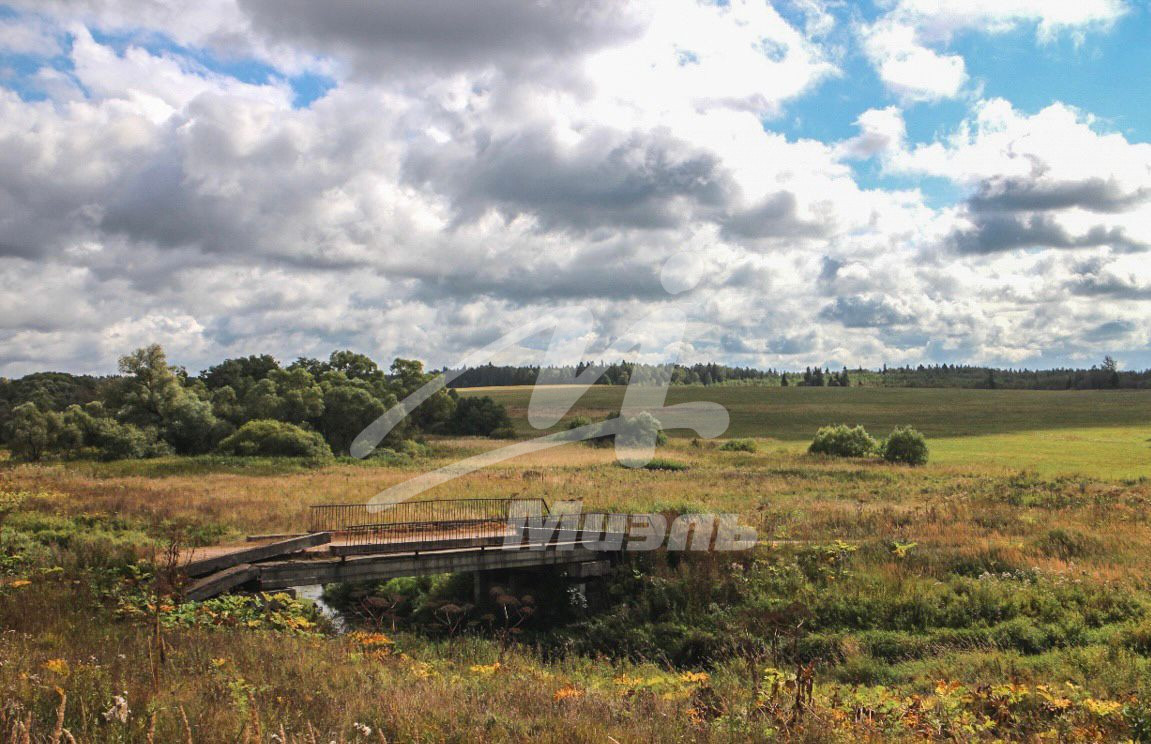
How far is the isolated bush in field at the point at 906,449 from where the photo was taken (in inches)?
1914

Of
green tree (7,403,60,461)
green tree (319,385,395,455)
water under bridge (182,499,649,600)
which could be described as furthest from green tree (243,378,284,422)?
water under bridge (182,499,649,600)

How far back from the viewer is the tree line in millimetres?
45688

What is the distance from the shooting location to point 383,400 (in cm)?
6338

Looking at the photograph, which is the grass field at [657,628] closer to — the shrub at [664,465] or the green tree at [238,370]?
the shrub at [664,465]

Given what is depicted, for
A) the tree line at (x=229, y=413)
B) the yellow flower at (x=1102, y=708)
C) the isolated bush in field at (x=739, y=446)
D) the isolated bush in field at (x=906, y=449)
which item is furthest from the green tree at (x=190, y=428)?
the yellow flower at (x=1102, y=708)

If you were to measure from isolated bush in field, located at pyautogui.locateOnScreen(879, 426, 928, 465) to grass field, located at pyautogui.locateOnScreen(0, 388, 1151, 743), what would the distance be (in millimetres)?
7157

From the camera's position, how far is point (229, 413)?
55.7 meters

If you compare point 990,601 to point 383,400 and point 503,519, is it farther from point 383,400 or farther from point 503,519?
point 383,400

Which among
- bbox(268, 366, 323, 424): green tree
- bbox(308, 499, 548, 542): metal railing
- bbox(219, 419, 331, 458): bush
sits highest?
bbox(268, 366, 323, 424): green tree

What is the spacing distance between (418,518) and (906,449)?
1405 inches

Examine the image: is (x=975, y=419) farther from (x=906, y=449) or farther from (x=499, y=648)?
(x=499, y=648)

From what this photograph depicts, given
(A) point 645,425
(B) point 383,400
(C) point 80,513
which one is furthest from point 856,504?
(B) point 383,400

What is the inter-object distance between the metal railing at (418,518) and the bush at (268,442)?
19.9m

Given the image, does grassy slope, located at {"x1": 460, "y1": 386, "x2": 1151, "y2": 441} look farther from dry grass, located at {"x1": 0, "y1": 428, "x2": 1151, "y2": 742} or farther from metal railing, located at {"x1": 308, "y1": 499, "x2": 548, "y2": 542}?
metal railing, located at {"x1": 308, "y1": 499, "x2": 548, "y2": 542}
